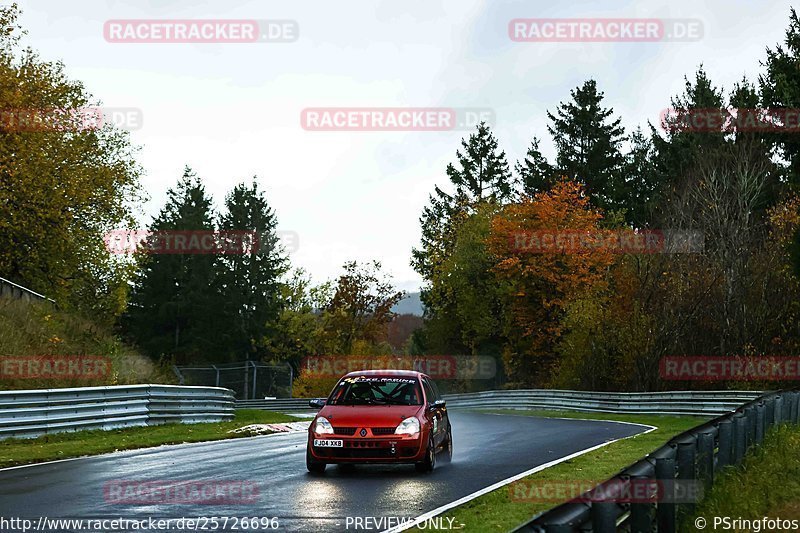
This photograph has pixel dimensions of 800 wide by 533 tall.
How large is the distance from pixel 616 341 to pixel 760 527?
31578 mm

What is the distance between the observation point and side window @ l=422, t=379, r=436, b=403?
15539 millimetres

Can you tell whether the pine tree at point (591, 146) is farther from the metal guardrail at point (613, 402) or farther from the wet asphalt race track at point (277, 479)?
the wet asphalt race track at point (277, 479)

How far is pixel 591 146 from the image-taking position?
81.8m

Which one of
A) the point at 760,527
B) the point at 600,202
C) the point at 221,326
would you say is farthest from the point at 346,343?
the point at 760,527

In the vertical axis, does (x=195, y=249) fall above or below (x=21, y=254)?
above

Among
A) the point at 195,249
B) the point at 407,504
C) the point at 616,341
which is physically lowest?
the point at 407,504

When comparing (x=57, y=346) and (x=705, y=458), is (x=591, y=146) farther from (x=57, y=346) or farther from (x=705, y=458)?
(x=705, y=458)

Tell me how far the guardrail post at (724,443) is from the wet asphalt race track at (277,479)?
2.91m

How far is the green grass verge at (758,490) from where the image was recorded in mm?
8578

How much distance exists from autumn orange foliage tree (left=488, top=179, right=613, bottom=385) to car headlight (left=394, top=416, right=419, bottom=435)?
44.2m

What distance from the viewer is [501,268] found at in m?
62.8

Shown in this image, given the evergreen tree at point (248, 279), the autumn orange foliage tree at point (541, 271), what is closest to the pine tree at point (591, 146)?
the autumn orange foliage tree at point (541, 271)

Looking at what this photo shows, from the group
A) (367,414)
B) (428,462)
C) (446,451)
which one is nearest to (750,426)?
(428,462)

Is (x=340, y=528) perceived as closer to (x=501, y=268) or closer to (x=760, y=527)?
(x=760, y=527)
